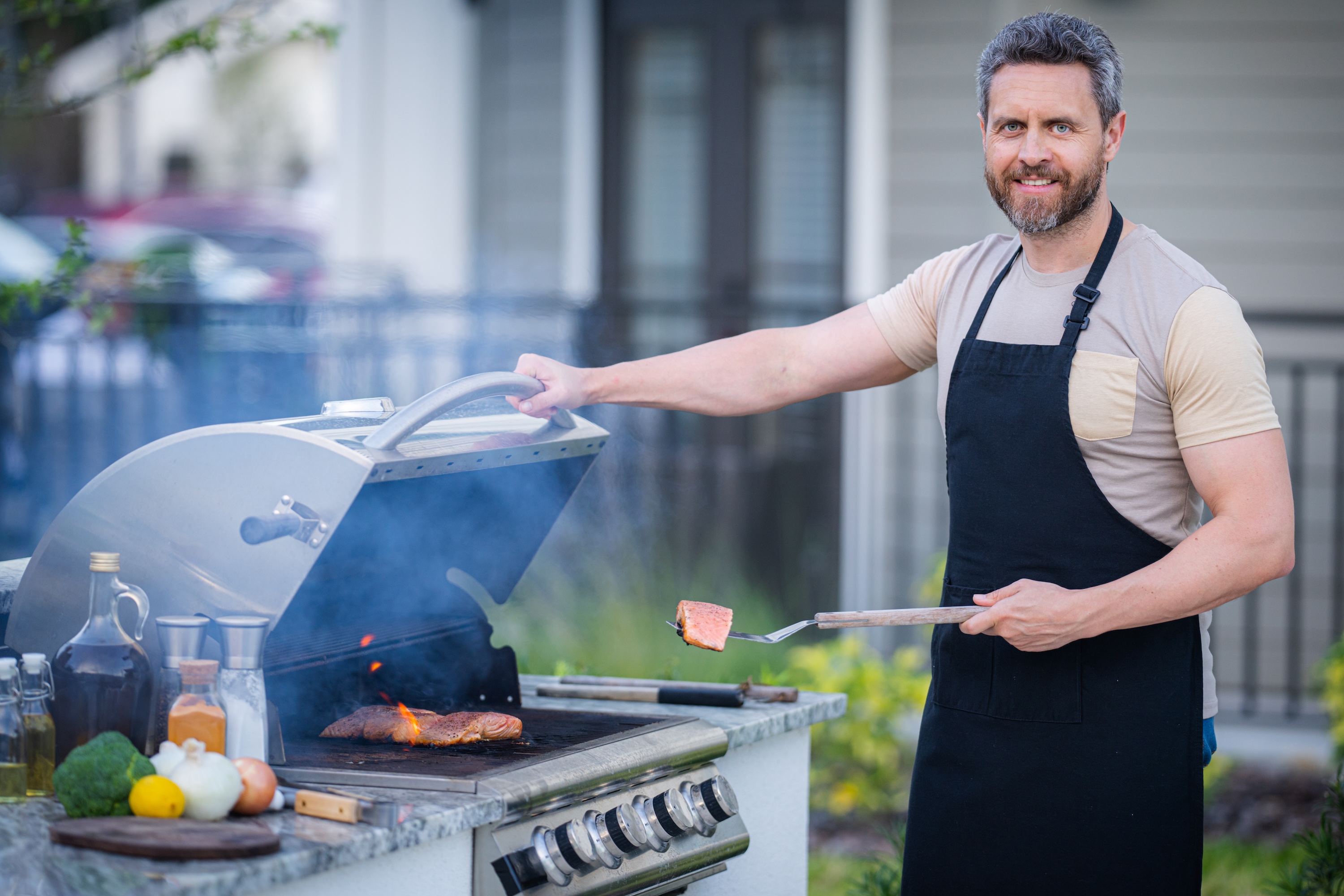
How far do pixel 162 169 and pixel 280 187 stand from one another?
9.46 ft

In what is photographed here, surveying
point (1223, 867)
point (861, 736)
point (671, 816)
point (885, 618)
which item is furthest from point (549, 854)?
point (1223, 867)

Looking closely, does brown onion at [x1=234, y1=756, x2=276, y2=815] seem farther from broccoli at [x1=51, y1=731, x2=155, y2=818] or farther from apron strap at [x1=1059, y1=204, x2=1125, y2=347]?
apron strap at [x1=1059, y1=204, x2=1125, y2=347]

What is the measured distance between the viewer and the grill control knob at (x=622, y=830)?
221 cm

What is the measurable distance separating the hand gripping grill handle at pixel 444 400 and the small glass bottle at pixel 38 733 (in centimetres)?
62

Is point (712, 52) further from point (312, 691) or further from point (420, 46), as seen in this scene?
point (312, 691)

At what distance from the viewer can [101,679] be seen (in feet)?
6.57

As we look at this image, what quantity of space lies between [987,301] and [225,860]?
64.3 inches

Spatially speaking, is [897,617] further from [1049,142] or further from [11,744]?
[11,744]

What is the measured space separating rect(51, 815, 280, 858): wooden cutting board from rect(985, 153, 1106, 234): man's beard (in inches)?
62.9

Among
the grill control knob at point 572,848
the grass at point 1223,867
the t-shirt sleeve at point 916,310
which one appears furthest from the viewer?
the grass at point 1223,867

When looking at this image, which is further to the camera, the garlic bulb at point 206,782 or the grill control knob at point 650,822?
the grill control knob at point 650,822

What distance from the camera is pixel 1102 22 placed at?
619 cm

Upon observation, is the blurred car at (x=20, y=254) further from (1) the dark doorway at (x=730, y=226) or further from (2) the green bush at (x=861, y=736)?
(2) the green bush at (x=861, y=736)

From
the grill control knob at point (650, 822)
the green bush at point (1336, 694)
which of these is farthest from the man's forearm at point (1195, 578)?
the green bush at point (1336, 694)
